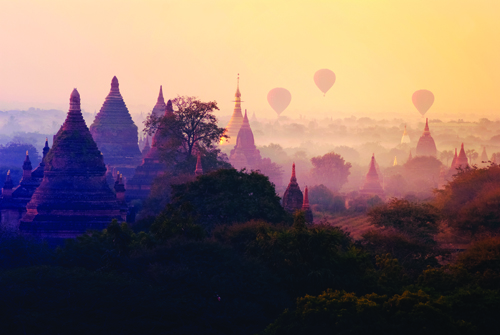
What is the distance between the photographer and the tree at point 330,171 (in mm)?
121250

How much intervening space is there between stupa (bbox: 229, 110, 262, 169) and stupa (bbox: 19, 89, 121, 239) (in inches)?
2536

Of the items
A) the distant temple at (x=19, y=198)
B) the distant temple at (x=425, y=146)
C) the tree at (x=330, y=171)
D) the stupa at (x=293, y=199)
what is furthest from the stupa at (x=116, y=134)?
the distant temple at (x=425, y=146)

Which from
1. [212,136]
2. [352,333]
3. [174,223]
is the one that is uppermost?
[212,136]

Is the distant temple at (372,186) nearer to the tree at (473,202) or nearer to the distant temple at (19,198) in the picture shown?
the tree at (473,202)

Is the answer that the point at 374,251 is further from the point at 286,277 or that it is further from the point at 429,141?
the point at 429,141

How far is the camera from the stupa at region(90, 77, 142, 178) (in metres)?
72.1

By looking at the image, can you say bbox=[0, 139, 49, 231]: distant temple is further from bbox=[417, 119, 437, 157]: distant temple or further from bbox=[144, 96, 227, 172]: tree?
bbox=[417, 119, 437, 157]: distant temple

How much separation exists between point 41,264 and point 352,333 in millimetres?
13085

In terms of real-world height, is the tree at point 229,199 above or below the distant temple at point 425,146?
below

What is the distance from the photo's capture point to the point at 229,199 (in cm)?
4056

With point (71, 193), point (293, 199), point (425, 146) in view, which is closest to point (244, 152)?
point (425, 146)

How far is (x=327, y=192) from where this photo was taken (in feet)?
297

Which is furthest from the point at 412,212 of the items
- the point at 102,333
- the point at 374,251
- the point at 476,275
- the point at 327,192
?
the point at 327,192

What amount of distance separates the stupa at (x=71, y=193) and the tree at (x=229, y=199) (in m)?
→ 3.72
